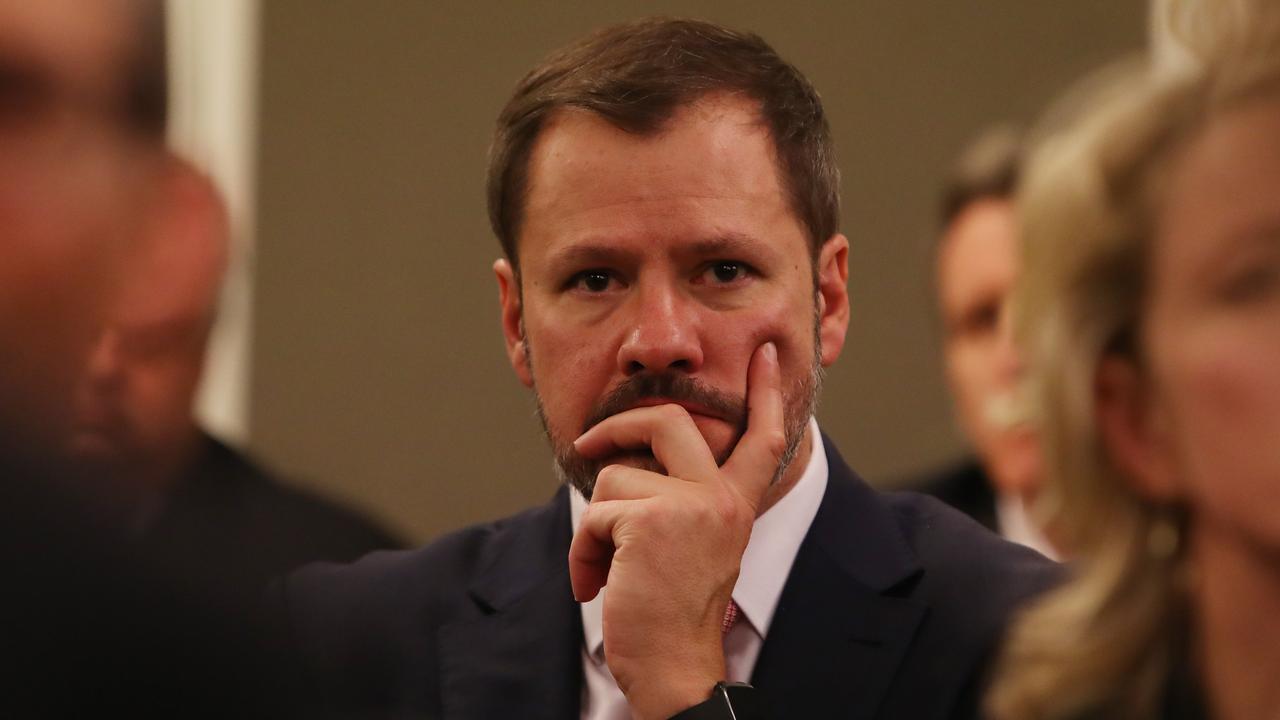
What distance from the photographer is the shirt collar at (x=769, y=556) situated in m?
1.85

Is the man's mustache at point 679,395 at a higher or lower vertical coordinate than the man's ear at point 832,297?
lower

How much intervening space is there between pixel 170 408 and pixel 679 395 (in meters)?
0.61

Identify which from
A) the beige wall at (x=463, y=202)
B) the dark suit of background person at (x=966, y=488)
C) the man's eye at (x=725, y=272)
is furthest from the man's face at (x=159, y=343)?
the beige wall at (x=463, y=202)

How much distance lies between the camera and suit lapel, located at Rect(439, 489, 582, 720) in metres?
1.85

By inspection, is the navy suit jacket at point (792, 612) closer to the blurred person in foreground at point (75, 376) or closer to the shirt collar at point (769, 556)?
the shirt collar at point (769, 556)

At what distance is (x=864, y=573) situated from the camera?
73.0 inches

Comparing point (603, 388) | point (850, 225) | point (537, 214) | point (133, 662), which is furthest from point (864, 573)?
point (850, 225)

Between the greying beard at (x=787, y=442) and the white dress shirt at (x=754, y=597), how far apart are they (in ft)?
0.18

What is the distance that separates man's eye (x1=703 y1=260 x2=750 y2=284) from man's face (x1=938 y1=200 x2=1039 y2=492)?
4.54ft

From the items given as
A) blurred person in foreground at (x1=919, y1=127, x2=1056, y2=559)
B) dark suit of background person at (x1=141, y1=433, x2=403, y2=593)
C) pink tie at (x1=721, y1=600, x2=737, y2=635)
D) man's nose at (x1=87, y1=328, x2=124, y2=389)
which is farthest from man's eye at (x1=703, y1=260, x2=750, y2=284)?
blurred person in foreground at (x1=919, y1=127, x2=1056, y2=559)

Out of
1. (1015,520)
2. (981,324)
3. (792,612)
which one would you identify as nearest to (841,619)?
(792,612)

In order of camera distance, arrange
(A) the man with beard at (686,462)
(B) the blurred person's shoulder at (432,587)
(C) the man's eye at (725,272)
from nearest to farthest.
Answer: (A) the man with beard at (686,462)
(C) the man's eye at (725,272)
(B) the blurred person's shoulder at (432,587)

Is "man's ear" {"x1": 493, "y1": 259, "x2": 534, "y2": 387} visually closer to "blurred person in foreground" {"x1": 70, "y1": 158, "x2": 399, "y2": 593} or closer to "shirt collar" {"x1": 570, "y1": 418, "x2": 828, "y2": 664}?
"shirt collar" {"x1": 570, "y1": 418, "x2": 828, "y2": 664}

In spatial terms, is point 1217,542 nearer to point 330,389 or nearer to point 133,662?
point 133,662
